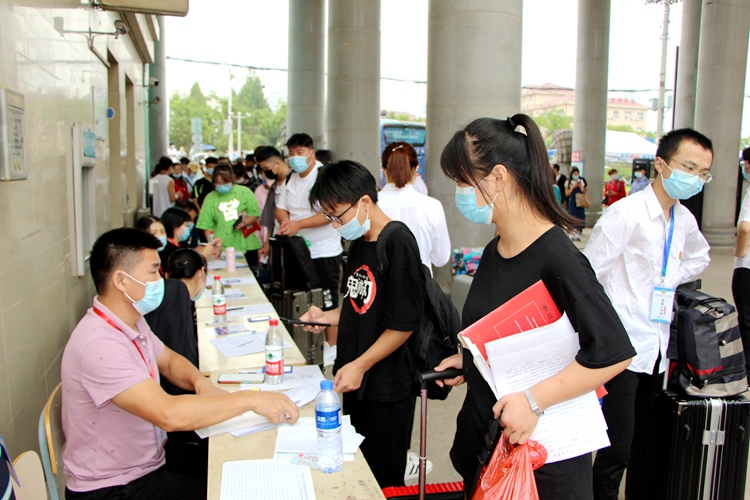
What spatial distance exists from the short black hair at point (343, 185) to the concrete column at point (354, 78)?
31.6 feet

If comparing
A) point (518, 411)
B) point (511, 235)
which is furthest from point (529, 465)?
point (511, 235)

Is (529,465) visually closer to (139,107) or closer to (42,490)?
(42,490)

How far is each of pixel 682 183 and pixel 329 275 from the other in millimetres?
3143

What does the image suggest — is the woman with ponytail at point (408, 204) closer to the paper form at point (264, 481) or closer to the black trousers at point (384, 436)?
the black trousers at point (384, 436)

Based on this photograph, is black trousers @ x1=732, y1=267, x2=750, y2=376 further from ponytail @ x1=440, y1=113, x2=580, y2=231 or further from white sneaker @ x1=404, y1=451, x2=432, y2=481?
ponytail @ x1=440, y1=113, x2=580, y2=231

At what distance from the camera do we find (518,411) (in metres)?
1.45

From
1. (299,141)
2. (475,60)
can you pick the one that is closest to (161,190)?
(299,141)

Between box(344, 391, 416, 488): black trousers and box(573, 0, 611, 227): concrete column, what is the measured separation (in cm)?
1488

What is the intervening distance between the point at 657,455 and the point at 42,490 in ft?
8.17

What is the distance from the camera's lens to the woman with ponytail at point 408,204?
4.04m

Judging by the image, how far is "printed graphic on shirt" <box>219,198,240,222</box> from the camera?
588cm

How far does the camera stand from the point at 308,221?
192 inches

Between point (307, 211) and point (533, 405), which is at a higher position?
point (307, 211)

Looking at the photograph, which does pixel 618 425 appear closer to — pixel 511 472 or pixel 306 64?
pixel 511 472
